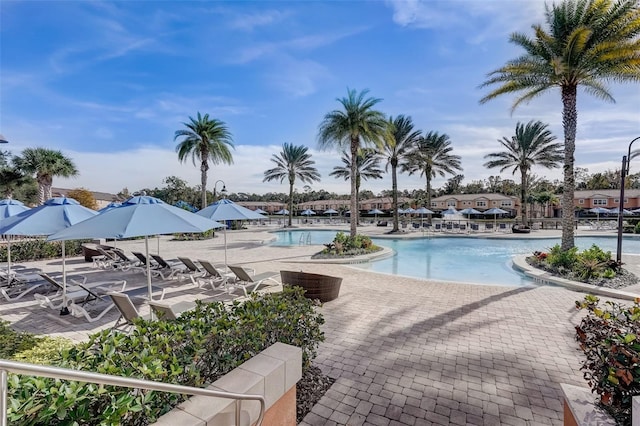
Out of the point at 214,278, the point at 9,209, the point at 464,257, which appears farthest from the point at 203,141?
the point at 464,257

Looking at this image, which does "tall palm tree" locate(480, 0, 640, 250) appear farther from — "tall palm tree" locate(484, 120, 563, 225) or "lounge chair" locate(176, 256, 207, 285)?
"tall palm tree" locate(484, 120, 563, 225)

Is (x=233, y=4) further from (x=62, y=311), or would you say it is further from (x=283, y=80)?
(x=62, y=311)

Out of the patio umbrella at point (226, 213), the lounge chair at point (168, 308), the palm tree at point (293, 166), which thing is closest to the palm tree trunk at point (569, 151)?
the patio umbrella at point (226, 213)

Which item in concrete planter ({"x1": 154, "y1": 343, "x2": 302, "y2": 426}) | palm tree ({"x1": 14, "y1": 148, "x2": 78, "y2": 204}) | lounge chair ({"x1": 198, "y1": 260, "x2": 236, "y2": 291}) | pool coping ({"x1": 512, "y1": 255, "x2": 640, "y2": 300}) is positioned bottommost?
pool coping ({"x1": 512, "y1": 255, "x2": 640, "y2": 300})

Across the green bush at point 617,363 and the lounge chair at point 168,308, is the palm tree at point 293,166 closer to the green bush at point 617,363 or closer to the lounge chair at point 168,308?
→ the lounge chair at point 168,308

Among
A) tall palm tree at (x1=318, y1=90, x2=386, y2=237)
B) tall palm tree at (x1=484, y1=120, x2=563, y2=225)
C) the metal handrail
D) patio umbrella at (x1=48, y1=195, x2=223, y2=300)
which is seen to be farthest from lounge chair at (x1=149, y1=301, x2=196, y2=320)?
tall palm tree at (x1=484, y1=120, x2=563, y2=225)

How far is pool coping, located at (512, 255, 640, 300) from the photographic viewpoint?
8.30m

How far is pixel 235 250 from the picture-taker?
59.5ft

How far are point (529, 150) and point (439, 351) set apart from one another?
32.3 meters

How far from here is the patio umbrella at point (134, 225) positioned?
5.25 metres

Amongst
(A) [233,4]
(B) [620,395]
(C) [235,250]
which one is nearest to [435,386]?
(B) [620,395]

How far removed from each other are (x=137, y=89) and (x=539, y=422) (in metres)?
16.9

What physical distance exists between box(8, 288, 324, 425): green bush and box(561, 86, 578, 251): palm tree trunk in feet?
41.3

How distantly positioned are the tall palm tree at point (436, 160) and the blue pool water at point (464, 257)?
988cm
